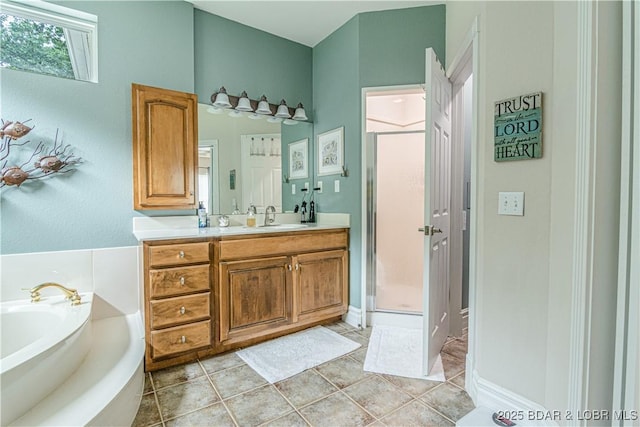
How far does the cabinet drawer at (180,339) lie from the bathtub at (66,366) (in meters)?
0.10

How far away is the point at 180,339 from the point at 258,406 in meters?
0.70

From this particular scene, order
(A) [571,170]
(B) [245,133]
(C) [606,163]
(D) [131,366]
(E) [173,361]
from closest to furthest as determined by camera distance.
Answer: (C) [606,163]
(A) [571,170]
(D) [131,366]
(E) [173,361]
(B) [245,133]

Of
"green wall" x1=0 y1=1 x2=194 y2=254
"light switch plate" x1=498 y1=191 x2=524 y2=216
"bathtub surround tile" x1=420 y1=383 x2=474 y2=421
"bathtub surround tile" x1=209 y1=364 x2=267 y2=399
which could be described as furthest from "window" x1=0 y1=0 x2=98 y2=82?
"bathtub surround tile" x1=420 y1=383 x2=474 y2=421

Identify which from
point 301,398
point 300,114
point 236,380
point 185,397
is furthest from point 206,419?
point 300,114

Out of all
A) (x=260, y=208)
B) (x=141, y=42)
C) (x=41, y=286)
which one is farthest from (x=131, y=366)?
(x=141, y=42)

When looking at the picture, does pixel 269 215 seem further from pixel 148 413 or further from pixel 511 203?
pixel 511 203

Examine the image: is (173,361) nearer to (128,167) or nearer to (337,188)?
(128,167)

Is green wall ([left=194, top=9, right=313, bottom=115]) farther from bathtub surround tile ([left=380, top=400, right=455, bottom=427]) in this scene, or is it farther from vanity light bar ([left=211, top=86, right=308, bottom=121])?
bathtub surround tile ([left=380, top=400, right=455, bottom=427])

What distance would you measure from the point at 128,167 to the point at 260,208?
3.77 feet

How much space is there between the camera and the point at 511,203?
146 cm

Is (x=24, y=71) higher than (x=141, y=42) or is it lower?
lower

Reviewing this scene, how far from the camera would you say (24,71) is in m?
1.94

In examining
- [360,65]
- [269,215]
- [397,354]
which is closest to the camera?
[397,354]

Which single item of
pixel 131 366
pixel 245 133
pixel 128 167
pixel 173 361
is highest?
pixel 245 133
